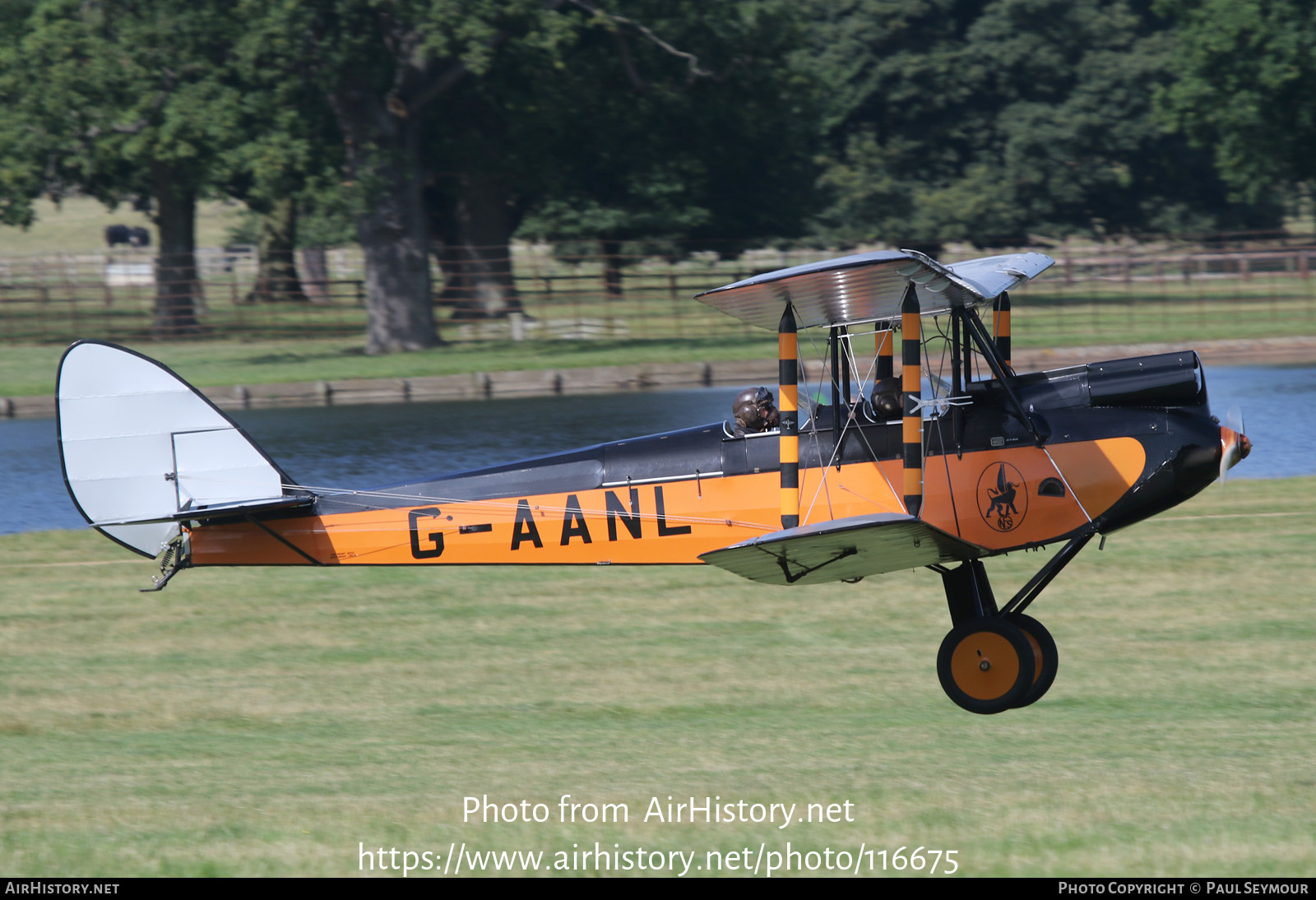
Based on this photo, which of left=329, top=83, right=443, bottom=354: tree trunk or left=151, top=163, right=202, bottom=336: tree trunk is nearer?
left=329, top=83, right=443, bottom=354: tree trunk

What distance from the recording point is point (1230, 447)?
8.89 m

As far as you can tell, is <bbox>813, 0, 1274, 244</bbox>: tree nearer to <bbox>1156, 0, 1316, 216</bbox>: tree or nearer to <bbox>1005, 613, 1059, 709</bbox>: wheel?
<bbox>1156, 0, 1316, 216</bbox>: tree

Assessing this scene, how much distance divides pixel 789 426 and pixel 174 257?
36383 mm

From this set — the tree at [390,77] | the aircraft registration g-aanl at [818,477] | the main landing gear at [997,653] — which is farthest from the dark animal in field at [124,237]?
the main landing gear at [997,653]

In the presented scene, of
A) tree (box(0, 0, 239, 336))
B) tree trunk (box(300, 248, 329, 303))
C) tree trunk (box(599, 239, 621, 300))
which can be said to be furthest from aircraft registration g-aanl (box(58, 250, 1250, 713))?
tree trunk (box(300, 248, 329, 303))

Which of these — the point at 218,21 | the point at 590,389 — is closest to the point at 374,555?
the point at 590,389

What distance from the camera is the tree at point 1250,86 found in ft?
139

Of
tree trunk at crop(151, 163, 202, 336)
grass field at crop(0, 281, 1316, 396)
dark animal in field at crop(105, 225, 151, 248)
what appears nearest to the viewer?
grass field at crop(0, 281, 1316, 396)

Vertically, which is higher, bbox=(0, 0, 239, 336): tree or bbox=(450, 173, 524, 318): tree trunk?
bbox=(0, 0, 239, 336): tree

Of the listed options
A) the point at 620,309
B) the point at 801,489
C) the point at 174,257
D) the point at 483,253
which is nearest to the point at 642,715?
the point at 801,489

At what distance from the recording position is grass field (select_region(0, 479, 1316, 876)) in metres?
7.30

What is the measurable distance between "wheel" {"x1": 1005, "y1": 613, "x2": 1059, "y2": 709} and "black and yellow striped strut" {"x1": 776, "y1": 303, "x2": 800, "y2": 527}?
1.76 meters
